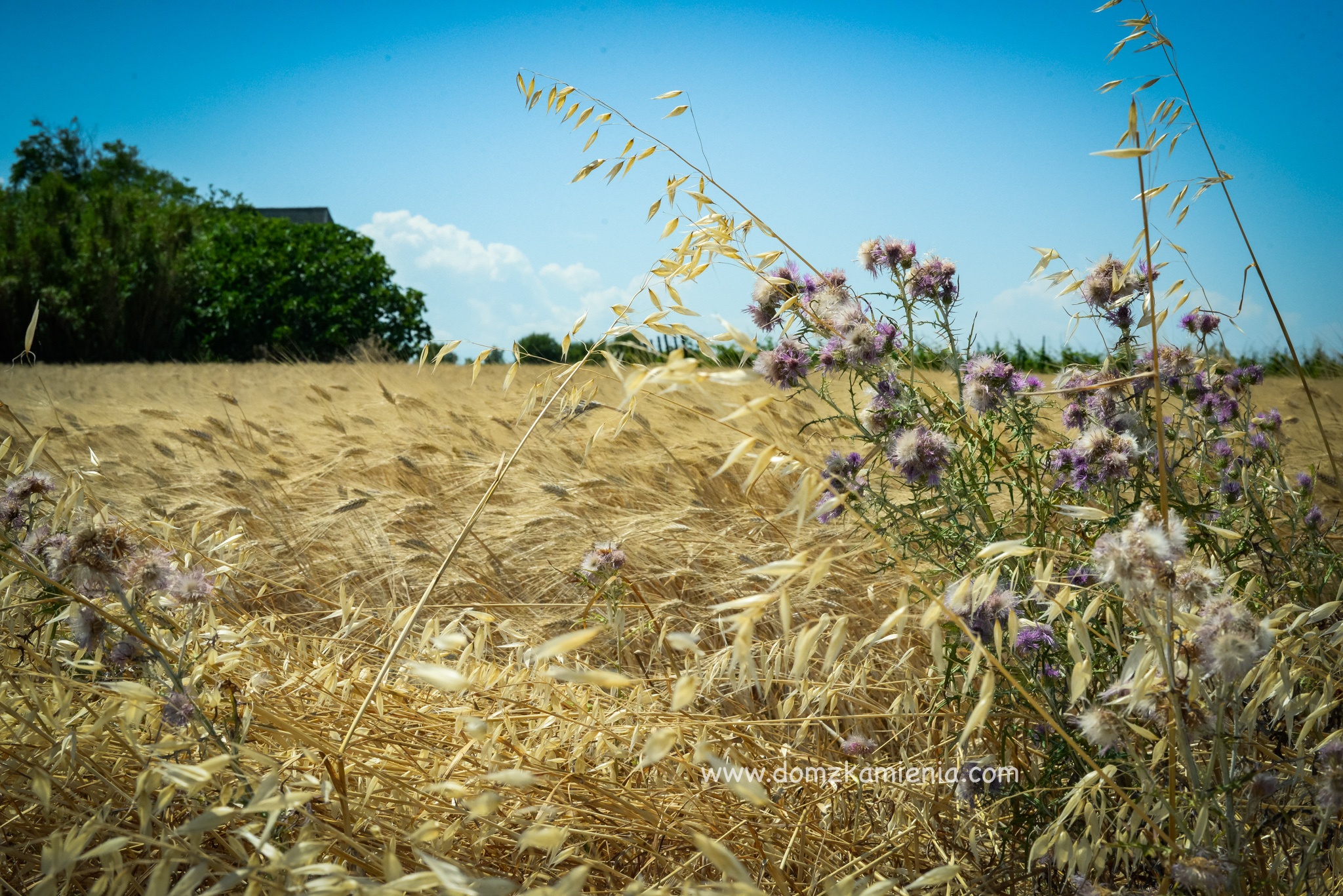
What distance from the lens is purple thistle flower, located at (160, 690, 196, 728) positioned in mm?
1083

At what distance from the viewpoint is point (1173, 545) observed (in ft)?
2.54

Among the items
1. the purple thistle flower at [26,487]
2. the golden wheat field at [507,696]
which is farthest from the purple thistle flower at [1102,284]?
the purple thistle flower at [26,487]

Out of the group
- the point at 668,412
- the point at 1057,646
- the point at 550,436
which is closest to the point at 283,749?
the point at 1057,646

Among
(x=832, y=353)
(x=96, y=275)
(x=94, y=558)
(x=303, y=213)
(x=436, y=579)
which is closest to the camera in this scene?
(x=436, y=579)

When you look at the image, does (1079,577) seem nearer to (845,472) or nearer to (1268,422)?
(845,472)

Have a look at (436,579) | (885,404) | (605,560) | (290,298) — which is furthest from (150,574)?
(290,298)

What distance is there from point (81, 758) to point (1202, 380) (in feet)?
7.55

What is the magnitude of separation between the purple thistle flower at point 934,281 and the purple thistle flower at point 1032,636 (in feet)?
2.46

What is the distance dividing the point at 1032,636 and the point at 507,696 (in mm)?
891

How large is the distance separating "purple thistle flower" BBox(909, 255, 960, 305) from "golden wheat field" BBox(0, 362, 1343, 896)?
52cm

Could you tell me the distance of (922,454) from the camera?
1.21 meters

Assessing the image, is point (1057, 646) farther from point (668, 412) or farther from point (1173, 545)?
point (668, 412)

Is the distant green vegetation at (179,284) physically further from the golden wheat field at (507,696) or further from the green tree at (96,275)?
the golden wheat field at (507,696)

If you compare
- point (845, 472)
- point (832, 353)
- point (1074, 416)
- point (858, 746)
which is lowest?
point (858, 746)
